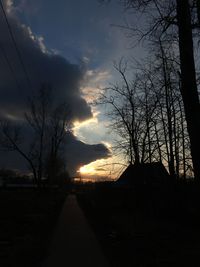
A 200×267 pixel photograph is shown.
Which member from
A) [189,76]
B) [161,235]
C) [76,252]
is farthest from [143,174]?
[76,252]

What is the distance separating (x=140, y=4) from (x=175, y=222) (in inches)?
383

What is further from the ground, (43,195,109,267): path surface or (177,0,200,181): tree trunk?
(177,0,200,181): tree trunk

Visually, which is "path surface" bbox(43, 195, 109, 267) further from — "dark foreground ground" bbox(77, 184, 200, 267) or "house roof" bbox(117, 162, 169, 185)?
"house roof" bbox(117, 162, 169, 185)

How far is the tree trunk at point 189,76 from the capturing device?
11523mm

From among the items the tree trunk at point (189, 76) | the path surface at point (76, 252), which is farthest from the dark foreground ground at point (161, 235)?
the tree trunk at point (189, 76)

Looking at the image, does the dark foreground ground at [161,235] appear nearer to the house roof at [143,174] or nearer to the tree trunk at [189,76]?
the house roof at [143,174]

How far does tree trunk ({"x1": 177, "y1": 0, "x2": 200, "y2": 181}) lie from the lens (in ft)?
37.8

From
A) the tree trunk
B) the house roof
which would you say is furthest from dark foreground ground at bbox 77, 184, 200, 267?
the tree trunk

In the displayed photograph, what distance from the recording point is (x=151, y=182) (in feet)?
82.8

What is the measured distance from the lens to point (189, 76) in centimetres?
1164

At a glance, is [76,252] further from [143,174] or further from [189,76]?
[143,174]

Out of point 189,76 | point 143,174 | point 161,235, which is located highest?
point 143,174

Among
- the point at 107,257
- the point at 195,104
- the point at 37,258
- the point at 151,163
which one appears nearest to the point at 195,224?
the point at 195,104

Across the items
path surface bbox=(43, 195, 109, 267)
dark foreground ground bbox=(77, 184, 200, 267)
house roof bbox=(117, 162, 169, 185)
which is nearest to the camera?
path surface bbox=(43, 195, 109, 267)
